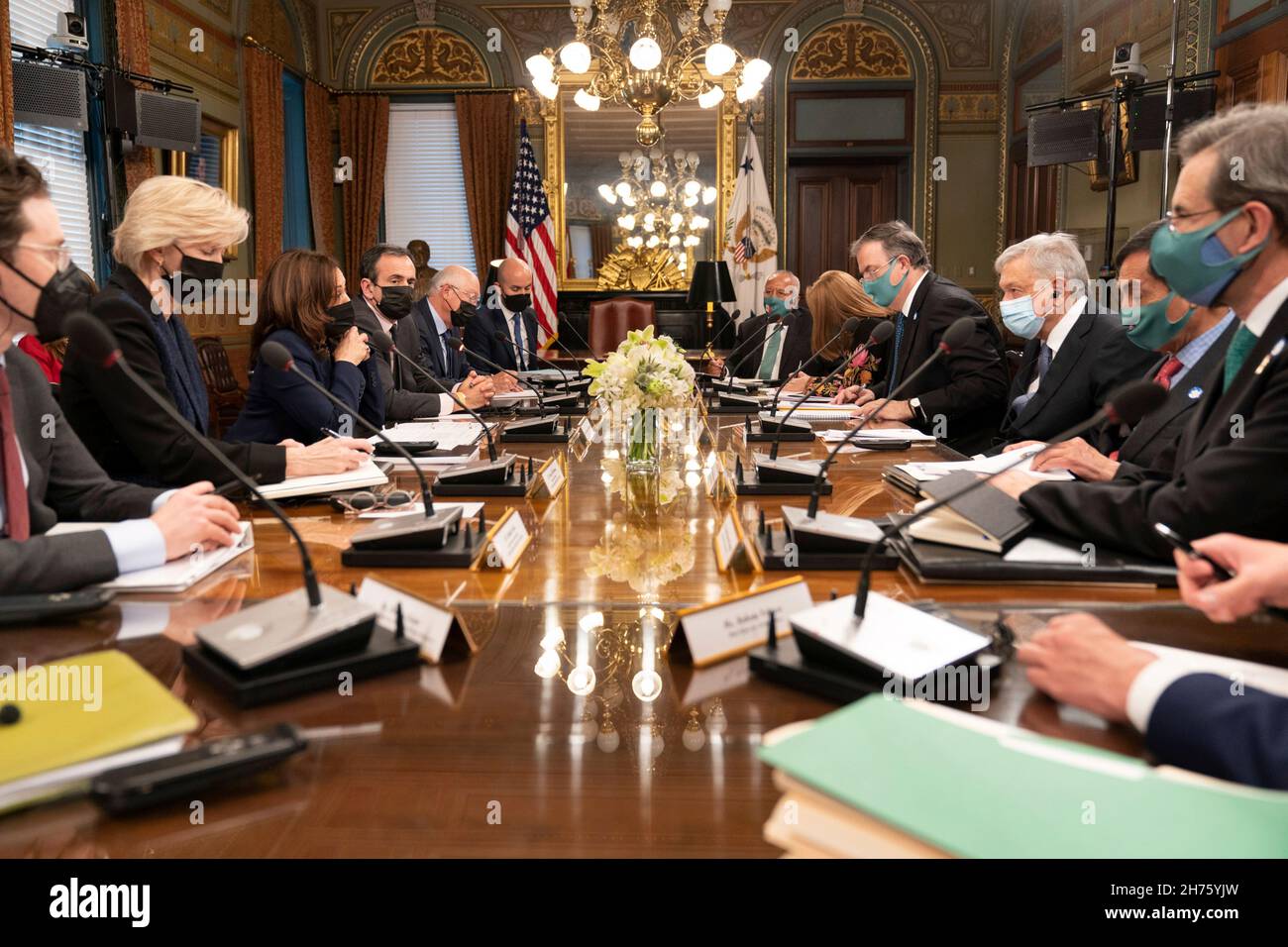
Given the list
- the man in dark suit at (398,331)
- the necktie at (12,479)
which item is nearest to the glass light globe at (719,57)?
the man in dark suit at (398,331)

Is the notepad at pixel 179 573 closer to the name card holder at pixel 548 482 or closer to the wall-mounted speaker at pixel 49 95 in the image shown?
the name card holder at pixel 548 482

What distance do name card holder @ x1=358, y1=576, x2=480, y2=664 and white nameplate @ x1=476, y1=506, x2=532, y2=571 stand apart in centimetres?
37

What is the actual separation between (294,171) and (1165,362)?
24.7 ft

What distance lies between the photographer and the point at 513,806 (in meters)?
0.86

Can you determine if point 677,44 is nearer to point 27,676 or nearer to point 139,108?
point 139,108

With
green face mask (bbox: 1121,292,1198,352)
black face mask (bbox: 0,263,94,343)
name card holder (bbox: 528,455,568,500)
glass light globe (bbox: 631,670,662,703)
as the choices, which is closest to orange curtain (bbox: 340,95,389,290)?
name card holder (bbox: 528,455,568,500)

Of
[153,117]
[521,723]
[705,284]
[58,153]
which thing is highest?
[153,117]

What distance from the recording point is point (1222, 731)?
2.86 ft

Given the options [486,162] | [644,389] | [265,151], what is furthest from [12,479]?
[486,162]

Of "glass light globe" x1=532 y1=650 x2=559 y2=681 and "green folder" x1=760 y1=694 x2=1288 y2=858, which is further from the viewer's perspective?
"glass light globe" x1=532 y1=650 x2=559 y2=681

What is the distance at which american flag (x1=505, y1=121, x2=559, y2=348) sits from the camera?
9.05 m

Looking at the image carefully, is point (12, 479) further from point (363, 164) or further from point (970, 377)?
point (363, 164)

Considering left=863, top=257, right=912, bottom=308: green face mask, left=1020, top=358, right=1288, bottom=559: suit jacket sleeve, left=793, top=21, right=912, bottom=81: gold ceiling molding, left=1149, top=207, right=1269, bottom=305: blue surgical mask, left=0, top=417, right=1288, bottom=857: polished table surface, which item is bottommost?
left=0, top=417, right=1288, bottom=857: polished table surface

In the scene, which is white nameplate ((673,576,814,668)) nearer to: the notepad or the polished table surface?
the polished table surface
